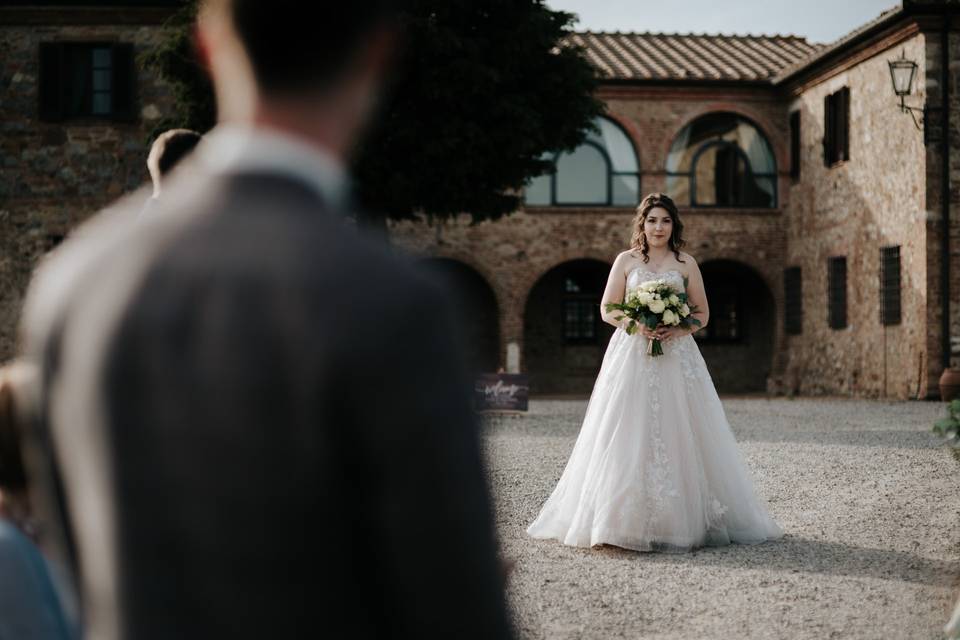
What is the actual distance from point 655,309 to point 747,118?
62.9 feet

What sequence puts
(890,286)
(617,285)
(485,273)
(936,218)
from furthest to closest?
(485,273) → (890,286) → (936,218) → (617,285)

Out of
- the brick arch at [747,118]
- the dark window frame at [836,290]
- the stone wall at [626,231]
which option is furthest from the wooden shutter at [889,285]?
the brick arch at [747,118]

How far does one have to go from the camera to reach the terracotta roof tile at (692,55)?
24.3 meters

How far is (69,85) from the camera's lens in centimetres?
2145

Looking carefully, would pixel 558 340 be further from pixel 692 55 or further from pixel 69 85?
pixel 69 85

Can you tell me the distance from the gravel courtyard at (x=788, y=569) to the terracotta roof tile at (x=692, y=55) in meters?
15.4

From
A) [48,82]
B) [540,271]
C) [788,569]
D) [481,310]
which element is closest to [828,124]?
[540,271]

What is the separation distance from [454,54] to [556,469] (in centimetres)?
735

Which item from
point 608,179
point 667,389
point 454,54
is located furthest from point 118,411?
point 608,179

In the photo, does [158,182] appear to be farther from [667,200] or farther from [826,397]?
[826,397]

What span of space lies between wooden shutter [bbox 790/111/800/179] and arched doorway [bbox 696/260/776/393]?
101 inches

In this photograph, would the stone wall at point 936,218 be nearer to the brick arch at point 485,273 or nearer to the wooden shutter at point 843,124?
the wooden shutter at point 843,124

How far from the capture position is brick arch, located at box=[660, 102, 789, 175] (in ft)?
79.7

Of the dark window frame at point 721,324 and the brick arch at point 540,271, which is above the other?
the brick arch at point 540,271
